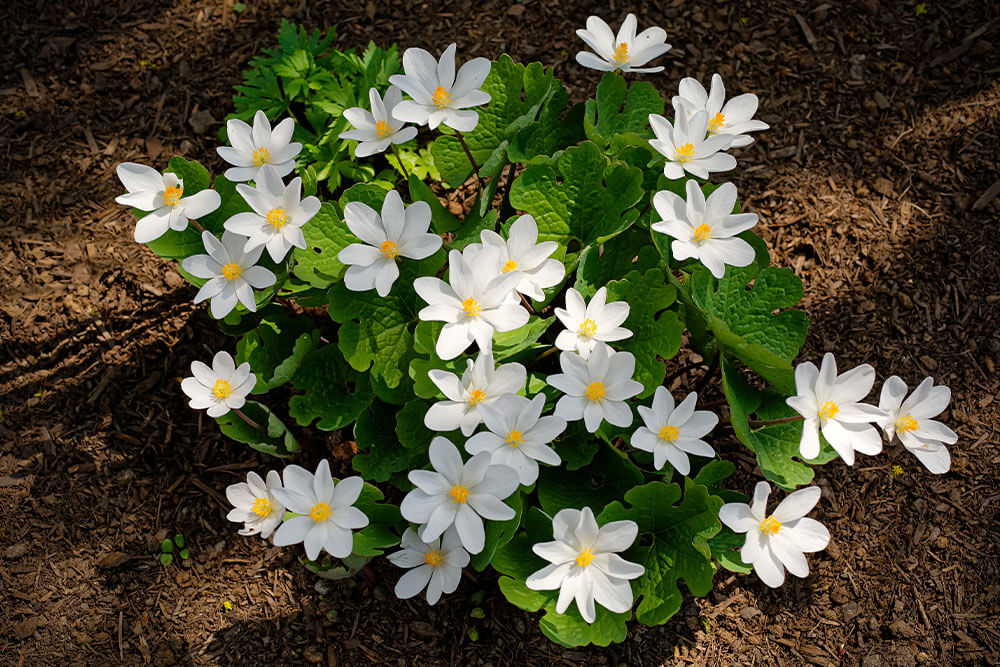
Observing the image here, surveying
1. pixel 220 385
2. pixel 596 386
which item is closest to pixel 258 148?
pixel 220 385

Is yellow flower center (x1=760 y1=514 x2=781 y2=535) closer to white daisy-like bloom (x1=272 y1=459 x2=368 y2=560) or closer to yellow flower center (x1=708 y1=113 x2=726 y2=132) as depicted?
white daisy-like bloom (x1=272 y1=459 x2=368 y2=560)

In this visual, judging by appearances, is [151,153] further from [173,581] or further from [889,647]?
[889,647]

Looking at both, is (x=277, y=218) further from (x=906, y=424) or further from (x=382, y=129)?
(x=906, y=424)

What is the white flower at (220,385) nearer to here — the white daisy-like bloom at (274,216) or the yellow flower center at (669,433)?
the white daisy-like bloom at (274,216)

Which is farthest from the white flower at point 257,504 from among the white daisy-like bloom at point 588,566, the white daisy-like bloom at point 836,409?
the white daisy-like bloom at point 836,409

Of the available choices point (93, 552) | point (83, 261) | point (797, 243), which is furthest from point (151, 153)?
point (797, 243)
